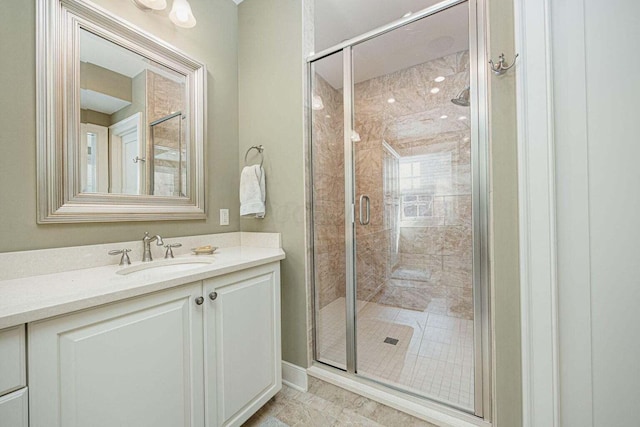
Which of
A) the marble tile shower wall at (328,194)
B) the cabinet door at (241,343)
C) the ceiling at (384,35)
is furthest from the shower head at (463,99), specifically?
the cabinet door at (241,343)

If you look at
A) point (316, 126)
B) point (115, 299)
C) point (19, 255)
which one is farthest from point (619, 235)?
point (19, 255)

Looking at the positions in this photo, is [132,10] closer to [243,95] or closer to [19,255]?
[243,95]

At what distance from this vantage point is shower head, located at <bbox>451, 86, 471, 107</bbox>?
1518 millimetres

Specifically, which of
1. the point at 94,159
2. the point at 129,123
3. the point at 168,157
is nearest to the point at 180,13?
the point at 129,123

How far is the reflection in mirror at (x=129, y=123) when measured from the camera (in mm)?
1179

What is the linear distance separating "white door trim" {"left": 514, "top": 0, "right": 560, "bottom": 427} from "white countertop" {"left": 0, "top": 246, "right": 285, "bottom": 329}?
1217 mm

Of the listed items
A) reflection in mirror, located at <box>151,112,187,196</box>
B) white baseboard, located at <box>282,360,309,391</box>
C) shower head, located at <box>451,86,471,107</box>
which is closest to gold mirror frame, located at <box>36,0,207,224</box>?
reflection in mirror, located at <box>151,112,187,196</box>

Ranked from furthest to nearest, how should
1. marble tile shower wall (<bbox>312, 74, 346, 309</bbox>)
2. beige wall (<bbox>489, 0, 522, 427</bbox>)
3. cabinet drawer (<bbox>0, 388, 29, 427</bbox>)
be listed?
marble tile shower wall (<bbox>312, 74, 346, 309</bbox>) < beige wall (<bbox>489, 0, 522, 427</bbox>) < cabinet drawer (<bbox>0, 388, 29, 427</bbox>)

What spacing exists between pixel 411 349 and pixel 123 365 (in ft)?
5.86

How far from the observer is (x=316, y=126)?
1723mm

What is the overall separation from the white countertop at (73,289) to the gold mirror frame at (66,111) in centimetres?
28

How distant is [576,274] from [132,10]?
2368mm

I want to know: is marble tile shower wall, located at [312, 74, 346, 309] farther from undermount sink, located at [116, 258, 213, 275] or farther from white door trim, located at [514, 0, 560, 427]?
white door trim, located at [514, 0, 560, 427]

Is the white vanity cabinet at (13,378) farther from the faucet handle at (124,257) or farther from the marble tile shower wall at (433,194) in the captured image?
the marble tile shower wall at (433,194)
